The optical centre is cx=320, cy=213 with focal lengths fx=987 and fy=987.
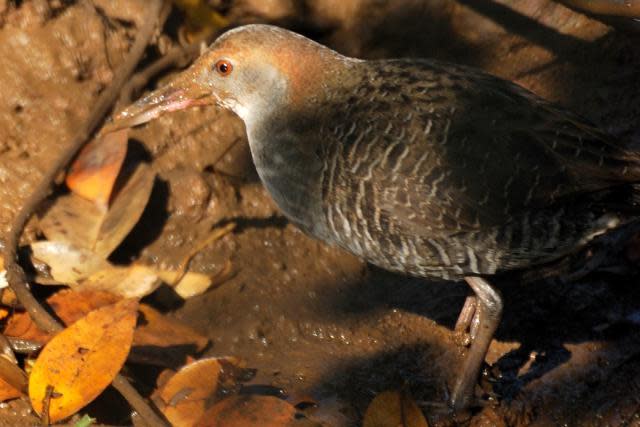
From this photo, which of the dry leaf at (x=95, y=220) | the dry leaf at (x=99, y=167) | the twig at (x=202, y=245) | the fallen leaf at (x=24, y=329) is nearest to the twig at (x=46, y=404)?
the fallen leaf at (x=24, y=329)

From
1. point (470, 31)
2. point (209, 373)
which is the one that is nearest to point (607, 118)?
point (470, 31)

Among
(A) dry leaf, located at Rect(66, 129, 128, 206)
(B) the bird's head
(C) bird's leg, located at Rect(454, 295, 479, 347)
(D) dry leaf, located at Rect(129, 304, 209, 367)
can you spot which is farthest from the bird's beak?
→ (C) bird's leg, located at Rect(454, 295, 479, 347)

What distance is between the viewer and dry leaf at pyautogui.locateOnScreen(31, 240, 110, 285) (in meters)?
4.32

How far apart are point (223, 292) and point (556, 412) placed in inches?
61.9

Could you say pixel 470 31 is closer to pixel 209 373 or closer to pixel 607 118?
pixel 607 118

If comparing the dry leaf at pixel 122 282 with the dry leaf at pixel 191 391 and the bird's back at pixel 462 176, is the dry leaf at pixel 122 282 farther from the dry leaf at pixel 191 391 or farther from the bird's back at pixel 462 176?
the bird's back at pixel 462 176

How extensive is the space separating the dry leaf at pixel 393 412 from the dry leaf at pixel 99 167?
1.53 metres

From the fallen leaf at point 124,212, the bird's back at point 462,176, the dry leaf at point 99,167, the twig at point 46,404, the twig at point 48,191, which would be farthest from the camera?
the dry leaf at point 99,167

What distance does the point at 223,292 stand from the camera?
456 cm

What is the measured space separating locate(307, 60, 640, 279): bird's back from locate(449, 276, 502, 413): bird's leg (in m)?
0.20

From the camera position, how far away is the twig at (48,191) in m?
3.85

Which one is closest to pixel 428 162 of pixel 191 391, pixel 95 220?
pixel 191 391

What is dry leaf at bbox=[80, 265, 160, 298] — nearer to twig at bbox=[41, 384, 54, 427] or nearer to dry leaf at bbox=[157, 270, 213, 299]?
dry leaf at bbox=[157, 270, 213, 299]

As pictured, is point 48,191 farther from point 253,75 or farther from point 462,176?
point 462,176
